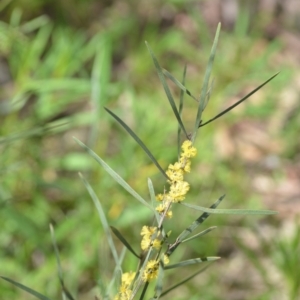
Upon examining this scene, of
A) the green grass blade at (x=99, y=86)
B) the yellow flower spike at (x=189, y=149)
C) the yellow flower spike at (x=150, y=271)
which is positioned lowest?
the yellow flower spike at (x=150, y=271)

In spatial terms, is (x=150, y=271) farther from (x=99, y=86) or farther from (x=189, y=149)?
(x=99, y=86)

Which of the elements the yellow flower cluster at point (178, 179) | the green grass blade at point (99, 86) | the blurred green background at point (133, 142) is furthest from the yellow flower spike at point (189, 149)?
the green grass blade at point (99, 86)

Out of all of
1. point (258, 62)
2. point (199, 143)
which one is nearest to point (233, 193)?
point (199, 143)

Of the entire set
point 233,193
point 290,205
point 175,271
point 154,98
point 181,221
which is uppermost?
point 154,98

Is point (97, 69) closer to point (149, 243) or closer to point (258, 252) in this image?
point (258, 252)

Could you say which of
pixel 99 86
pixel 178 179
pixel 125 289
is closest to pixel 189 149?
pixel 178 179

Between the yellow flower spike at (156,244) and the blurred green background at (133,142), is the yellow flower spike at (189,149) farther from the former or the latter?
the blurred green background at (133,142)
